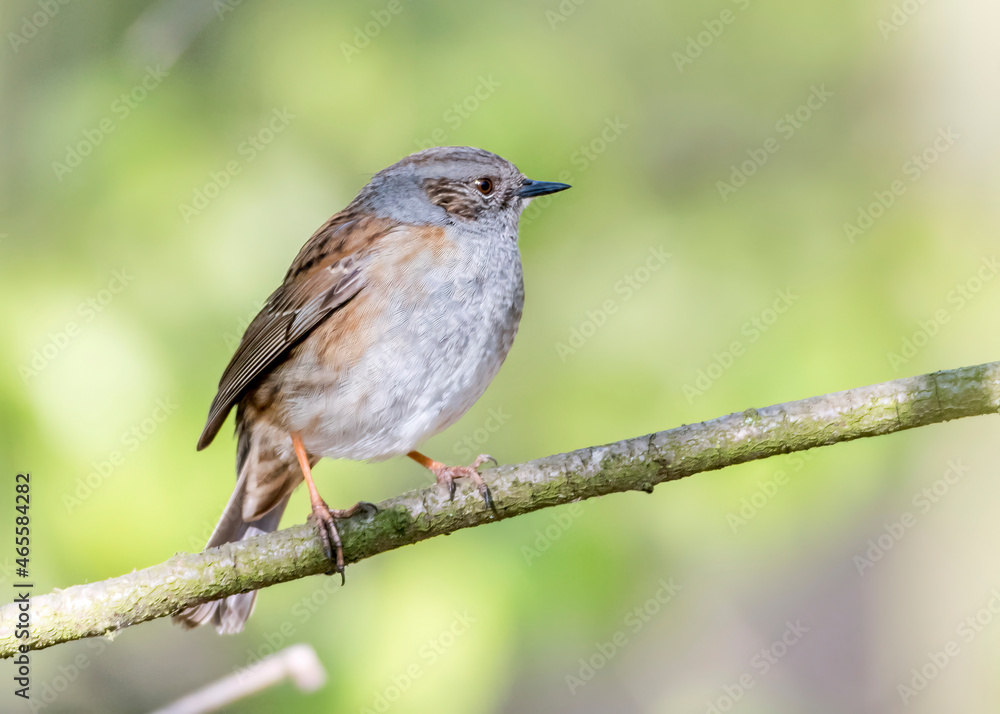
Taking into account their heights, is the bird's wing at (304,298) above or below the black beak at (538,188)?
below

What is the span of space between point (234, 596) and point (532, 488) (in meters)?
1.57

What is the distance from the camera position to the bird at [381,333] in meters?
3.88

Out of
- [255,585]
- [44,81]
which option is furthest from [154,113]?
[255,585]

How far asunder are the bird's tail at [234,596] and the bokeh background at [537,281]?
0.10 metres

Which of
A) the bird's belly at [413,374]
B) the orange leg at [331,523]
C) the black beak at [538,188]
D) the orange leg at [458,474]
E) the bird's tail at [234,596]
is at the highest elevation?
the black beak at [538,188]

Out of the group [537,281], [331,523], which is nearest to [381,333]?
[331,523]

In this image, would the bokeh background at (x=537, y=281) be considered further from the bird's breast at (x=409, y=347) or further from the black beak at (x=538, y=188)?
the bird's breast at (x=409, y=347)

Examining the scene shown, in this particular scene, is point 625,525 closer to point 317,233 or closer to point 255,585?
point 255,585

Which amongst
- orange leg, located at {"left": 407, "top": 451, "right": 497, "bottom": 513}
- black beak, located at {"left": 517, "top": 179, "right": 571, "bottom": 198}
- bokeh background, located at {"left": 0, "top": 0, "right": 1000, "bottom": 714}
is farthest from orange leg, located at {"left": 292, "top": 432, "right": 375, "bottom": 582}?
black beak, located at {"left": 517, "top": 179, "right": 571, "bottom": 198}

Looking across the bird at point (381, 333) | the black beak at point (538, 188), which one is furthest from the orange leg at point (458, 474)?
the black beak at point (538, 188)

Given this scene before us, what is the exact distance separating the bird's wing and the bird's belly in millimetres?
254

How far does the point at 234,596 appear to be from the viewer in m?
4.09

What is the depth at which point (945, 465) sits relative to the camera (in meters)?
5.36

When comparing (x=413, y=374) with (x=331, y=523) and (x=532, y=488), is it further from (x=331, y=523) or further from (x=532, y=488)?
(x=532, y=488)
